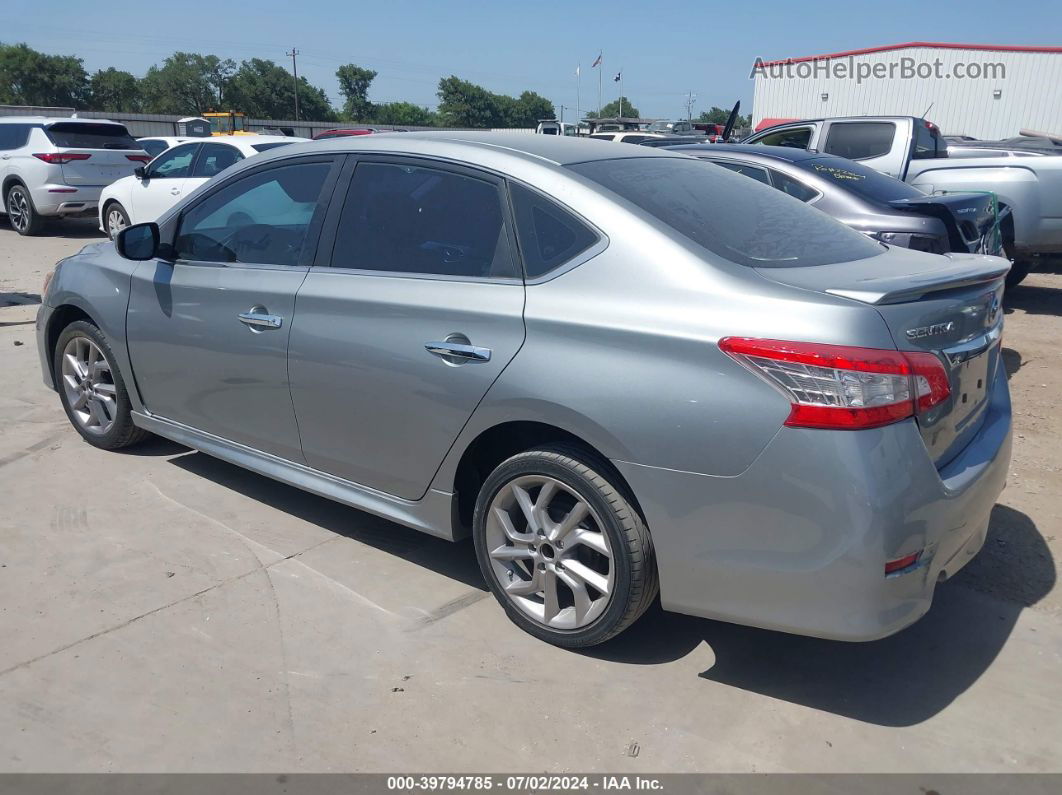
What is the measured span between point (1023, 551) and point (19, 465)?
495 cm

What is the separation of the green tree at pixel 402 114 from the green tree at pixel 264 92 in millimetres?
15982

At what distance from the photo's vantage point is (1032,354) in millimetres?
7543

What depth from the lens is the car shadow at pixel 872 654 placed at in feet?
10.0

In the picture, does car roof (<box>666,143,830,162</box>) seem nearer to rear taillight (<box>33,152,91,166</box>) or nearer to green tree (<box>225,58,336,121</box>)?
rear taillight (<box>33,152,91,166</box>)

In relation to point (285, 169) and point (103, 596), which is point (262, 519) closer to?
point (103, 596)

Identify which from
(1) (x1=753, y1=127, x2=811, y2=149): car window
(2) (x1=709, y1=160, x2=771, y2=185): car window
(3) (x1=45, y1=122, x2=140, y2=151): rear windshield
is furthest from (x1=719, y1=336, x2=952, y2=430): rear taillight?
(3) (x1=45, y1=122, x2=140, y2=151): rear windshield

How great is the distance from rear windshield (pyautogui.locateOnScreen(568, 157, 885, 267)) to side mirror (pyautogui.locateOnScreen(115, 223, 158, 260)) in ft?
7.39

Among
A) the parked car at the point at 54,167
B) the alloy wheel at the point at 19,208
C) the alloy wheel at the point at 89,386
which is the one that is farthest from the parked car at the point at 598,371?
the alloy wheel at the point at 19,208

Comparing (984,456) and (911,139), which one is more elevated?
(911,139)

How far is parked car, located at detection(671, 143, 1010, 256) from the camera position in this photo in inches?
256

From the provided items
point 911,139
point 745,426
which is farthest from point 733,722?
point 911,139

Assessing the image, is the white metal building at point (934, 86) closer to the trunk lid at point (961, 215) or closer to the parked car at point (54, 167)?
the parked car at point (54, 167)

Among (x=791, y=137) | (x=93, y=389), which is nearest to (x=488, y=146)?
(x=93, y=389)

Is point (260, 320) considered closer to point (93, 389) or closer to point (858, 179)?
point (93, 389)
